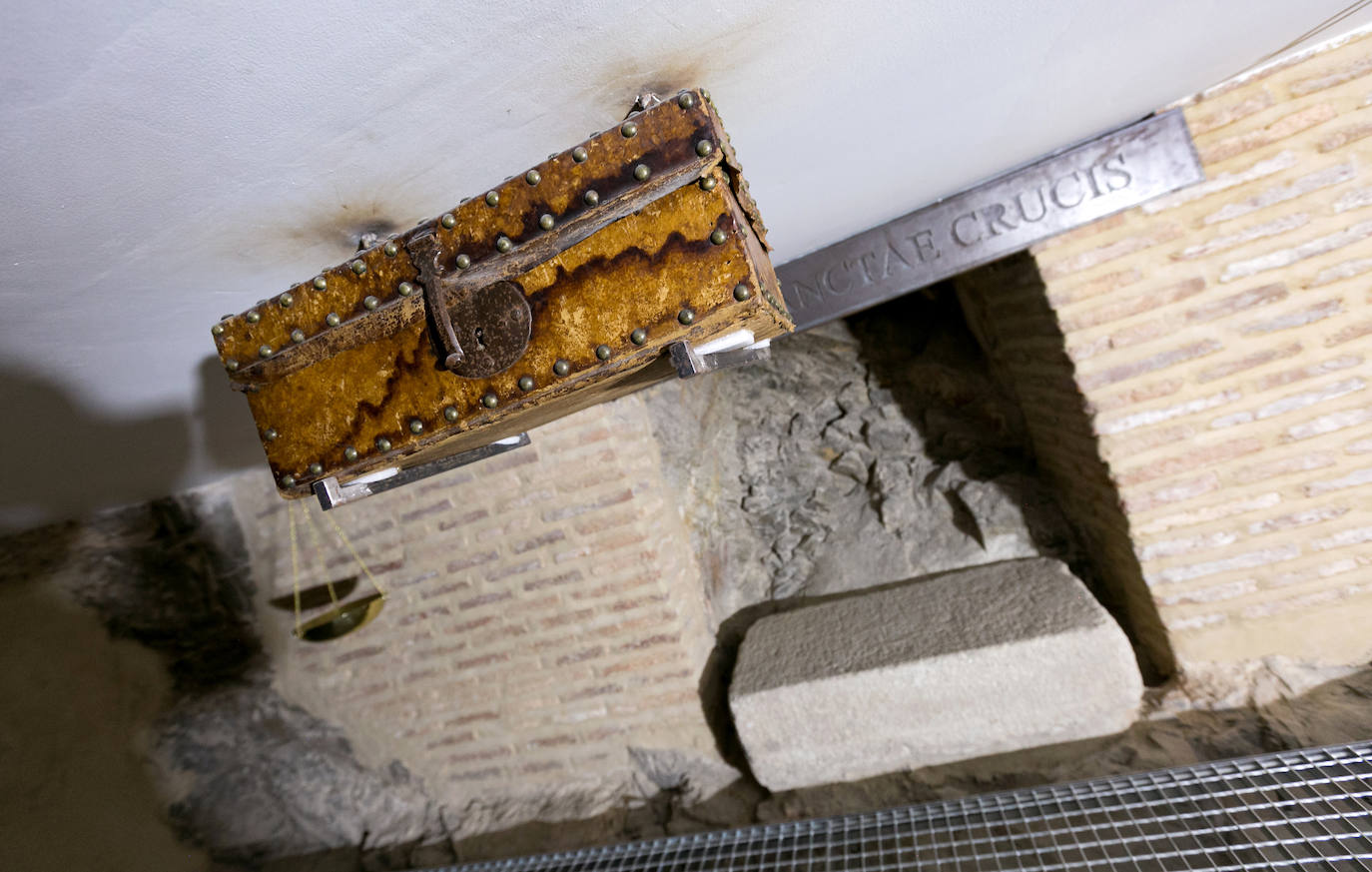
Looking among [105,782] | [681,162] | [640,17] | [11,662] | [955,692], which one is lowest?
[955,692]

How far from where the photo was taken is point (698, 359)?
3.59ft

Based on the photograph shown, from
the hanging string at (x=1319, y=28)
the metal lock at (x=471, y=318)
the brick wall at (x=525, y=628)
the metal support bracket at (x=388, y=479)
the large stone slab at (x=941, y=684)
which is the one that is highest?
the hanging string at (x=1319, y=28)

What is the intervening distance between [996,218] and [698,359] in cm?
189

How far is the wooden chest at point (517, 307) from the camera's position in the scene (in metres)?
1.06

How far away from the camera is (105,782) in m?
3.43

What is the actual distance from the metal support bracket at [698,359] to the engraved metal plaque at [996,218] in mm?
1456

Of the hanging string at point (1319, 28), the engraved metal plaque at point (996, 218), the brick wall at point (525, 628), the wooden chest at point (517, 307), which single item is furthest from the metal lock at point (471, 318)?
the hanging string at point (1319, 28)

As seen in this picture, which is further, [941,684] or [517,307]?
[941,684]

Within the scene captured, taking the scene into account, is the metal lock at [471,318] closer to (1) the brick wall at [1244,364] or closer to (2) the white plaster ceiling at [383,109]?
(2) the white plaster ceiling at [383,109]

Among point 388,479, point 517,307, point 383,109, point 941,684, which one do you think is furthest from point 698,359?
point 941,684

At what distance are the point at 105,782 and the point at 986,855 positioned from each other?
4116mm

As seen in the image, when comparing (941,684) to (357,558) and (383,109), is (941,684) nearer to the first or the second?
(383,109)

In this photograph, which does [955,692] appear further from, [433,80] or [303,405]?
[433,80]

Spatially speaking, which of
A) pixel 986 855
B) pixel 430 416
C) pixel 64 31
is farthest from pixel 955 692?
pixel 64 31
